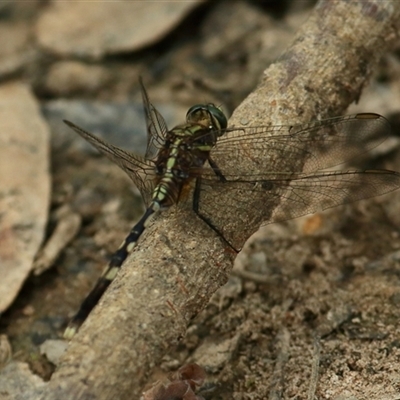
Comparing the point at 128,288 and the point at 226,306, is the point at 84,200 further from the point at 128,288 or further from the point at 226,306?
the point at 128,288

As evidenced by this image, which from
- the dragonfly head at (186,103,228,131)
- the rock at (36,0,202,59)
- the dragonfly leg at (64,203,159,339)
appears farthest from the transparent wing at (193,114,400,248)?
the rock at (36,0,202,59)

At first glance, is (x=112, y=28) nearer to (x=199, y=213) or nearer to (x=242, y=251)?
(x=242, y=251)

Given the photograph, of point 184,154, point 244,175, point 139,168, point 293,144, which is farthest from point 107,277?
point 293,144

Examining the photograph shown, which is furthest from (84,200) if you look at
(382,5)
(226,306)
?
(382,5)

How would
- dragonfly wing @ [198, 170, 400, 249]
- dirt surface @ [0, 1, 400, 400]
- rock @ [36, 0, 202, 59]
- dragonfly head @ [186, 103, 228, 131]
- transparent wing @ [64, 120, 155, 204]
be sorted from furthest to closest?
rock @ [36, 0, 202, 59]
dragonfly head @ [186, 103, 228, 131]
transparent wing @ [64, 120, 155, 204]
dirt surface @ [0, 1, 400, 400]
dragonfly wing @ [198, 170, 400, 249]

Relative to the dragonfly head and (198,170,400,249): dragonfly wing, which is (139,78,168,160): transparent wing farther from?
(198,170,400,249): dragonfly wing

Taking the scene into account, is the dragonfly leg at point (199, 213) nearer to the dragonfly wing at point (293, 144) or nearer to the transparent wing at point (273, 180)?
the transparent wing at point (273, 180)

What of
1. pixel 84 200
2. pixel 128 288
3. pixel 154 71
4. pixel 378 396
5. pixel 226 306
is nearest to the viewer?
pixel 128 288
